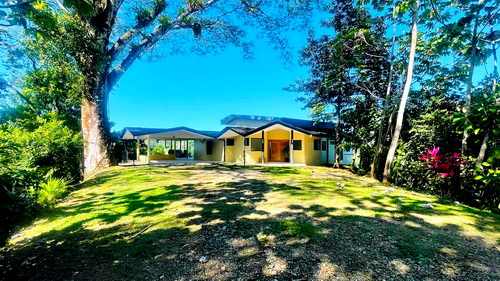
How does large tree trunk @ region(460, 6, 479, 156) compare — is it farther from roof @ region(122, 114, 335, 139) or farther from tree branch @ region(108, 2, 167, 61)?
tree branch @ region(108, 2, 167, 61)

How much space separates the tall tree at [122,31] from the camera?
7867 millimetres

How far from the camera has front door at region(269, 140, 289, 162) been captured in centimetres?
1780

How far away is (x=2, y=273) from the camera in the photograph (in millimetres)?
2492

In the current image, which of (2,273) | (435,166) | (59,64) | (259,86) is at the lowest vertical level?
(2,273)

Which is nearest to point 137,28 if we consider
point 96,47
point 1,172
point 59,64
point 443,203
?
point 96,47

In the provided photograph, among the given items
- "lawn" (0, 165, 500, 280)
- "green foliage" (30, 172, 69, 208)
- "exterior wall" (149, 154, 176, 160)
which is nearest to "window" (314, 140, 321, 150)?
"lawn" (0, 165, 500, 280)

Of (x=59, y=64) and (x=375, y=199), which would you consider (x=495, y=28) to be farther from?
(x=59, y=64)

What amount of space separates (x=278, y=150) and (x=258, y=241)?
597 inches

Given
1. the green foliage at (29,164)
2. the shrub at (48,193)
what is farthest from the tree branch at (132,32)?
the shrub at (48,193)

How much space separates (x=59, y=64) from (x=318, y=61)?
1311 cm

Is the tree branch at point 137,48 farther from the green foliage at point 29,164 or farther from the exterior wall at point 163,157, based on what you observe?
the exterior wall at point 163,157

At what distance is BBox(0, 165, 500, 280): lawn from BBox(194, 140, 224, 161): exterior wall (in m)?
14.3

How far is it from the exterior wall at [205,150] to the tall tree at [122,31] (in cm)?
857

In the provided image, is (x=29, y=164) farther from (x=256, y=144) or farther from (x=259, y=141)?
(x=259, y=141)
